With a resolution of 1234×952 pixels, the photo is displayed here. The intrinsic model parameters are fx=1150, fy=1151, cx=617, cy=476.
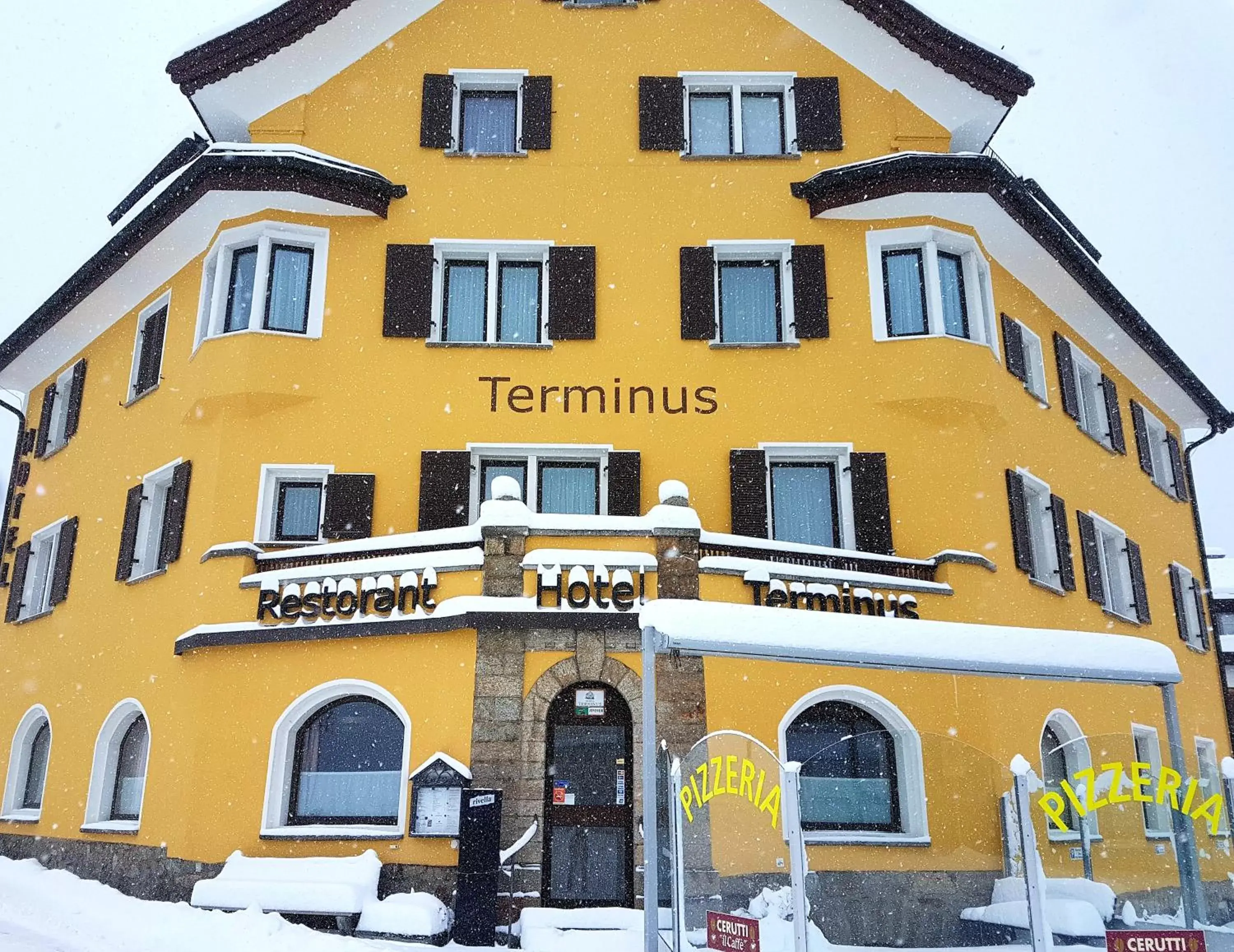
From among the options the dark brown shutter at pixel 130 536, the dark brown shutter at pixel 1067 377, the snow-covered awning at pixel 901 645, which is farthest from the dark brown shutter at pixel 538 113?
the snow-covered awning at pixel 901 645

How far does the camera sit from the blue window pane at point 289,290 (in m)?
16.3

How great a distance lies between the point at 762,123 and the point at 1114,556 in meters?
9.65

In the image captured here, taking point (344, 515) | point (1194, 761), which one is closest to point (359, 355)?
point (344, 515)

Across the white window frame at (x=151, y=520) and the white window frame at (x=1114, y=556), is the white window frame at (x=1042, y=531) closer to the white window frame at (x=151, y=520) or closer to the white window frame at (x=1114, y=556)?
the white window frame at (x=1114, y=556)

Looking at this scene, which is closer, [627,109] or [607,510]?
[607,510]

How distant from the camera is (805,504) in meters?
16.1

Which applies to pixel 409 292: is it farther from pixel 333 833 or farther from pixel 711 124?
pixel 333 833

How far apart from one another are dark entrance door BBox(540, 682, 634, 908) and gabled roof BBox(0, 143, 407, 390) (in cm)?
795

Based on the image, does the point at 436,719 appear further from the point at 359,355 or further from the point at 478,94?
the point at 478,94

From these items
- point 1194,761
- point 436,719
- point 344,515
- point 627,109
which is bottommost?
point 1194,761

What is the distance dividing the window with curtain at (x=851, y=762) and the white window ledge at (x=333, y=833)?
15.3 feet

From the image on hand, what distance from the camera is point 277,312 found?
16.4m

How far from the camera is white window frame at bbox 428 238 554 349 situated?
655 inches

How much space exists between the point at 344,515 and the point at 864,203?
848cm
